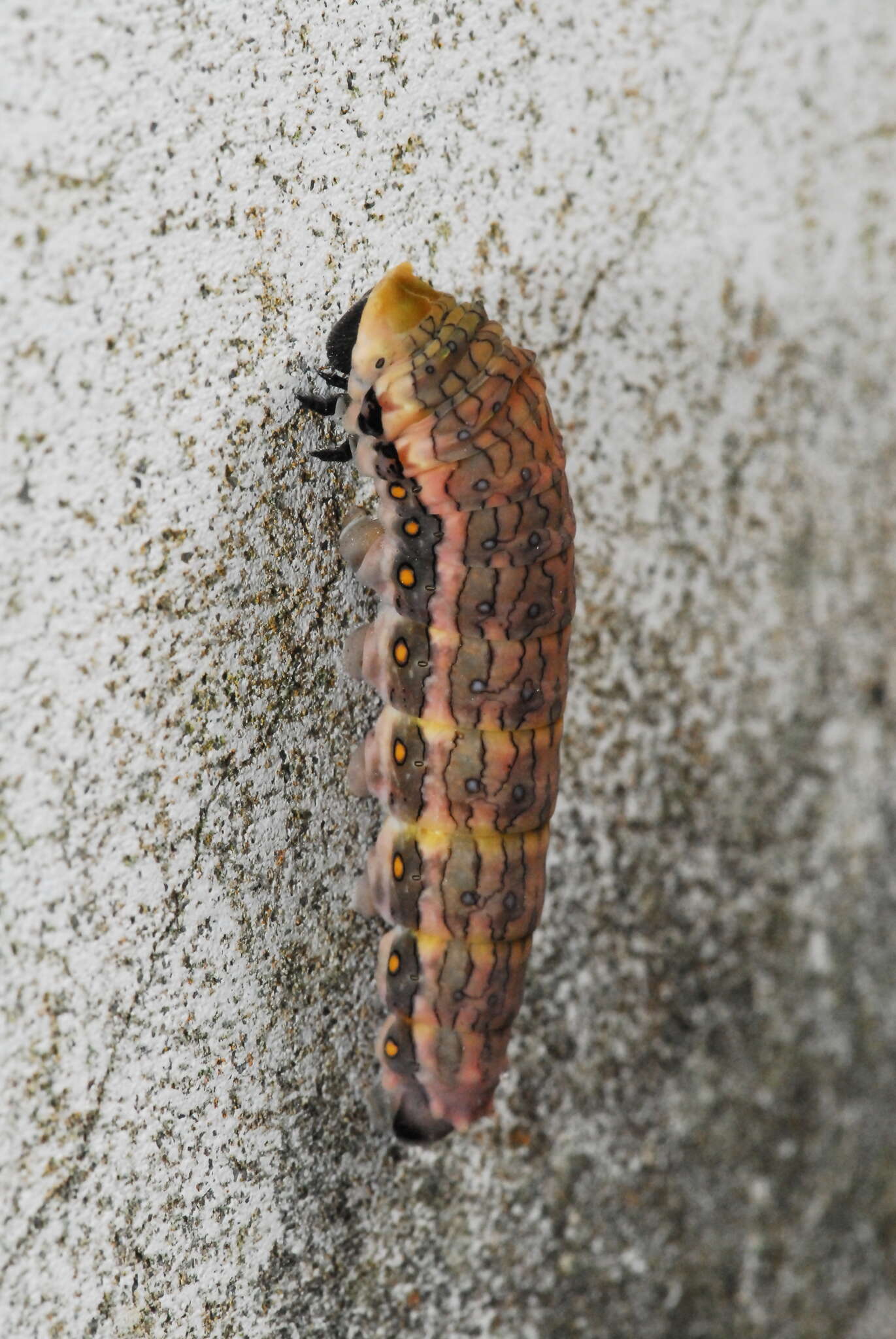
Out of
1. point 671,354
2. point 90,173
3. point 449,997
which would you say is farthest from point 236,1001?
point 671,354

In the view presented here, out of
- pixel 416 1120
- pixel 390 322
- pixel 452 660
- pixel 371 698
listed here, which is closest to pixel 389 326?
pixel 390 322

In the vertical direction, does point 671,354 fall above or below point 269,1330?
above

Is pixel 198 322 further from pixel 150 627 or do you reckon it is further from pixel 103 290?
pixel 150 627

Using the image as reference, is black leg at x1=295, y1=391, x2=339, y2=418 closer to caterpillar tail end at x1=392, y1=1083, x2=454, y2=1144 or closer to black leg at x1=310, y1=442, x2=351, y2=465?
black leg at x1=310, y1=442, x2=351, y2=465

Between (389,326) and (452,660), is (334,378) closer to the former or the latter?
(389,326)

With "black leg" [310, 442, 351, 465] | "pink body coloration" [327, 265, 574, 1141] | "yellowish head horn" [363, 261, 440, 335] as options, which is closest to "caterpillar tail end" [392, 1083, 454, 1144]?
"pink body coloration" [327, 265, 574, 1141]

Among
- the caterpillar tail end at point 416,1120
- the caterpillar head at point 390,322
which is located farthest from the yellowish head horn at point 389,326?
the caterpillar tail end at point 416,1120
